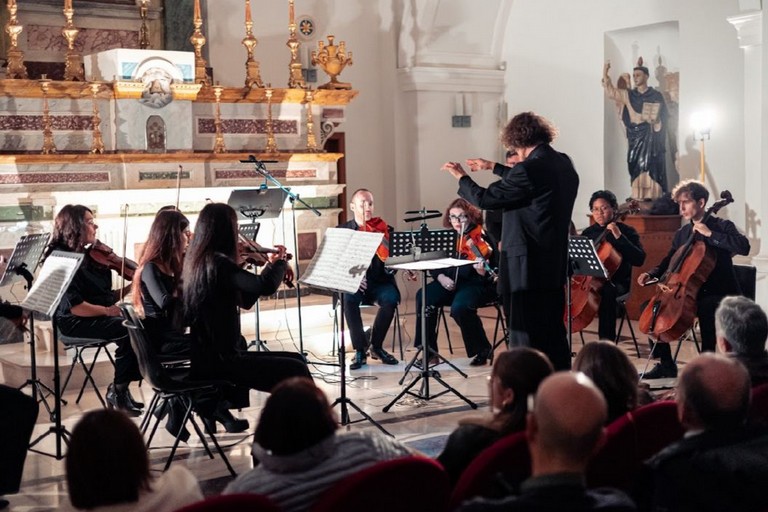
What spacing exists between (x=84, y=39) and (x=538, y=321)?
7094mm

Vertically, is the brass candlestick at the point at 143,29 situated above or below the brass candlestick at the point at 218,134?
above

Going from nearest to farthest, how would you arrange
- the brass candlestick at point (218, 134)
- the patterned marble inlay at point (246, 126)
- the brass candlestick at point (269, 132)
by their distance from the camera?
the brass candlestick at point (218, 134) → the patterned marble inlay at point (246, 126) → the brass candlestick at point (269, 132)

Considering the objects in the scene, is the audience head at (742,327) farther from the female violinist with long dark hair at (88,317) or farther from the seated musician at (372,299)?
the seated musician at (372,299)

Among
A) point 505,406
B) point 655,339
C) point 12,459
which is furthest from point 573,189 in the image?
point 12,459

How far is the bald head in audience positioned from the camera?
2.20 metres

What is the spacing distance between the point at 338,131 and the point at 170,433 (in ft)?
23.1

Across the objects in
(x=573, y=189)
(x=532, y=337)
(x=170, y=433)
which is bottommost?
(x=170, y=433)

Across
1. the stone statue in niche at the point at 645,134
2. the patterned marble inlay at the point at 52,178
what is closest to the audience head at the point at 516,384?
the patterned marble inlay at the point at 52,178

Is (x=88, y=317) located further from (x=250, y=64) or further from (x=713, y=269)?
(x=250, y=64)

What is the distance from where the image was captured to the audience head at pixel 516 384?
2961mm

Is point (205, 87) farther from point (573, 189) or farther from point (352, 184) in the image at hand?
point (573, 189)

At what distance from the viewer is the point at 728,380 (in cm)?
270

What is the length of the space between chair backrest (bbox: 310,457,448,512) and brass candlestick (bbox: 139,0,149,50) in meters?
8.56

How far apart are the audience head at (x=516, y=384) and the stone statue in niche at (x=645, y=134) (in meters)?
8.08
